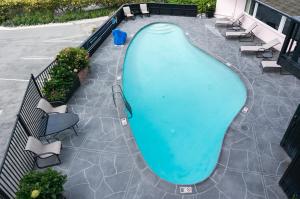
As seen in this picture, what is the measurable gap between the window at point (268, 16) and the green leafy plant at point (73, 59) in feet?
40.2

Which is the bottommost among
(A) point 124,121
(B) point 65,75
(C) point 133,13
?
(A) point 124,121

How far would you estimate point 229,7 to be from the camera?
1922 cm

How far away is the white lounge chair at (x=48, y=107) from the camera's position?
9914mm

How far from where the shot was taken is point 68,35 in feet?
75.5

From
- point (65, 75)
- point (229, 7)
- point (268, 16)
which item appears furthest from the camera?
point (229, 7)

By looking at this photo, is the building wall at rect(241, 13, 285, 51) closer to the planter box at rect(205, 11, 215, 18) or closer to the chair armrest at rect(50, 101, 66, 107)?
the planter box at rect(205, 11, 215, 18)

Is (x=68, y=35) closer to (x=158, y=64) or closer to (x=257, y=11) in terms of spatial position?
(x=158, y=64)

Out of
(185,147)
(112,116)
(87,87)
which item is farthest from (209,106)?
(87,87)

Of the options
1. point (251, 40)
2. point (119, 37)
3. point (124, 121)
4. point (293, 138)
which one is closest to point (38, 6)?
point (119, 37)

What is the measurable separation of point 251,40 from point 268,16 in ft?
6.11

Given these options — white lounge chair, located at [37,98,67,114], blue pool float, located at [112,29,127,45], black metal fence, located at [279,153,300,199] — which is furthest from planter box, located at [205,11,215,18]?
black metal fence, located at [279,153,300,199]

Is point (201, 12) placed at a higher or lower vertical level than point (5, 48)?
higher

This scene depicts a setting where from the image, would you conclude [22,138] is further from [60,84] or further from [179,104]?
[179,104]

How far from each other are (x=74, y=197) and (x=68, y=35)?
19.1m
